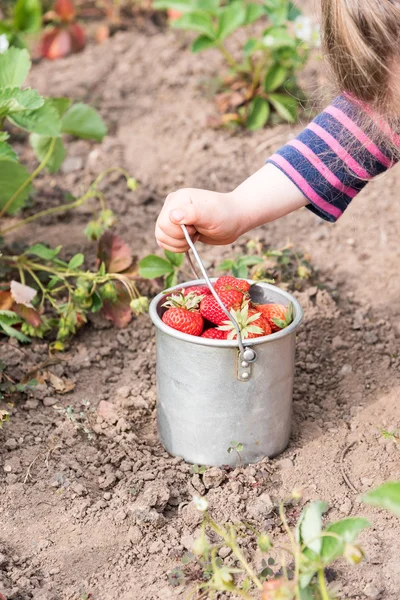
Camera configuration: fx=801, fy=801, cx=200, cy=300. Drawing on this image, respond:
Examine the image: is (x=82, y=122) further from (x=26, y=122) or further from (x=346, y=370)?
(x=346, y=370)

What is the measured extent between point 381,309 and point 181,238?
0.78 m

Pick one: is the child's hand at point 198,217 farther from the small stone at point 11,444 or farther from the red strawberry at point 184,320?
the small stone at point 11,444

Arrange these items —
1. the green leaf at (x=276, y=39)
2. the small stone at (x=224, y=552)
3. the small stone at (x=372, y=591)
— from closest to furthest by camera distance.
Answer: the small stone at (x=372, y=591) < the small stone at (x=224, y=552) < the green leaf at (x=276, y=39)

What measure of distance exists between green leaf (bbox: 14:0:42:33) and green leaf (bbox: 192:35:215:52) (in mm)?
744

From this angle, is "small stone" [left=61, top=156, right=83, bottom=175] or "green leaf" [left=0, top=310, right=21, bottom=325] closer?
"green leaf" [left=0, top=310, right=21, bottom=325]

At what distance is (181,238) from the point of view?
1604mm

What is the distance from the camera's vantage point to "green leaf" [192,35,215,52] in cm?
289

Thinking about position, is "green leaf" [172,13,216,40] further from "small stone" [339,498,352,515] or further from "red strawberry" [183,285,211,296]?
"small stone" [339,498,352,515]

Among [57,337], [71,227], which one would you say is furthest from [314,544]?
[71,227]

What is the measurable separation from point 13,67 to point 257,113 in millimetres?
1305

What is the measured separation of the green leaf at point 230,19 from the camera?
284 centimetres

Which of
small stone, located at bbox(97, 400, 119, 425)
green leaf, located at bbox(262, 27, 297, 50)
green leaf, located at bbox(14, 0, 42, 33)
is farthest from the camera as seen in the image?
green leaf, located at bbox(14, 0, 42, 33)

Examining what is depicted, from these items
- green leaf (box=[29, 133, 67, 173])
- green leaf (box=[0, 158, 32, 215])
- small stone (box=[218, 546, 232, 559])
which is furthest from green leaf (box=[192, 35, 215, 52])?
small stone (box=[218, 546, 232, 559])

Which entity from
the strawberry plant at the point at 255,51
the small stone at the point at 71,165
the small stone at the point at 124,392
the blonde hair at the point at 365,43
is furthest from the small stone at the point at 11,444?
the strawberry plant at the point at 255,51
